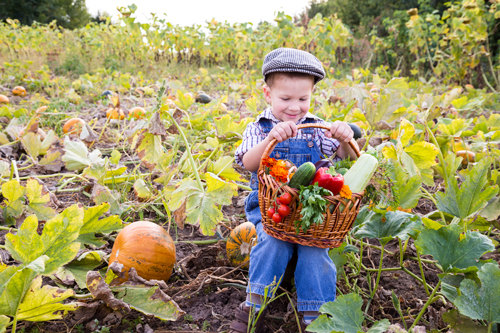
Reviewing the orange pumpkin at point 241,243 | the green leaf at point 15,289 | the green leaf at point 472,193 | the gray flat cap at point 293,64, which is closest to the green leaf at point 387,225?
the green leaf at point 472,193

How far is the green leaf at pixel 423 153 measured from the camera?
5.71 feet

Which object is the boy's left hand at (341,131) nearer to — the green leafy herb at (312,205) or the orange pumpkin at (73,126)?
the green leafy herb at (312,205)

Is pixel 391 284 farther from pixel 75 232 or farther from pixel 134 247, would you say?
pixel 75 232

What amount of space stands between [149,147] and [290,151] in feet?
2.54

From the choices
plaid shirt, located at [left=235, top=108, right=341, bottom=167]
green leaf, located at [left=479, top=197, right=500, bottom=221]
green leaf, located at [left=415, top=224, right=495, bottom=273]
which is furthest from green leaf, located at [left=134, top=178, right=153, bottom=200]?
green leaf, located at [left=479, top=197, right=500, bottom=221]

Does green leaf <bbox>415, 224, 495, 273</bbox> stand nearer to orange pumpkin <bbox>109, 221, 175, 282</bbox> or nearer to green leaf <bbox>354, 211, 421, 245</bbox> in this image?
green leaf <bbox>354, 211, 421, 245</bbox>

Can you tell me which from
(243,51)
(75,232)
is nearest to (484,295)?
(75,232)

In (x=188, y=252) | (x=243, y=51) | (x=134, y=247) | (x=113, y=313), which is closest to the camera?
(x=113, y=313)

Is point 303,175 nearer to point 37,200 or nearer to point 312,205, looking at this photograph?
point 312,205

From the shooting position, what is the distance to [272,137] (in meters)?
1.63

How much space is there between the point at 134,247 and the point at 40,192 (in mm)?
649

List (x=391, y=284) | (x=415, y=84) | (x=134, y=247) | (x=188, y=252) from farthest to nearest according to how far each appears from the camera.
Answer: (x=415, y=84), (x=188, y=252), (x=391, y=284), (x=134, y=247)

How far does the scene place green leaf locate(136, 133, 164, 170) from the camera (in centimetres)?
202

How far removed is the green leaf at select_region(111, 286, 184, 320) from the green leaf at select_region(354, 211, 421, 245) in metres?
0.85
